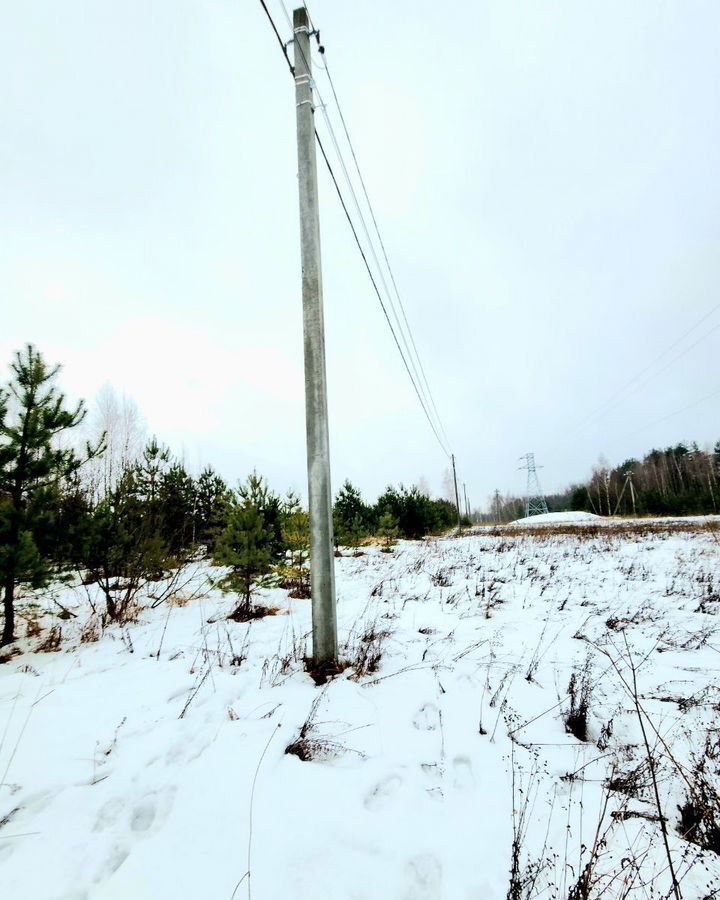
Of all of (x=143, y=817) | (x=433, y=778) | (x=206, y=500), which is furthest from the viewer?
(x=206, y=500)

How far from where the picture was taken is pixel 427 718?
2.77 meters

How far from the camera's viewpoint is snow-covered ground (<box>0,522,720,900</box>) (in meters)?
1.63

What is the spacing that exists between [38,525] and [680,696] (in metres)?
7.18

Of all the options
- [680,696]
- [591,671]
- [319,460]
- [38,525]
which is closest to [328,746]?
[319,460]

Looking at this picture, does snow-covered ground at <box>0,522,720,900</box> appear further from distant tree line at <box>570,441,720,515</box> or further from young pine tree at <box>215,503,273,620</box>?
distant tree line at <box>570,441,720,515</box>

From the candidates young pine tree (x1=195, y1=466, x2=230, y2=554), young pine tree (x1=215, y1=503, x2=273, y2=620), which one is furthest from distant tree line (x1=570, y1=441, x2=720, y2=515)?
young pine tree (x1=215, y1=503, x2=273, y2=620)

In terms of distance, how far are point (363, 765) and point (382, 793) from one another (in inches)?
9.2

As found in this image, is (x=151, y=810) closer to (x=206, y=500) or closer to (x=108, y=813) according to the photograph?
(x=108, y=813)

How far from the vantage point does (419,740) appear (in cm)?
251

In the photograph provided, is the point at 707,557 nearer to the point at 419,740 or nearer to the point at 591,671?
the point at 591,671

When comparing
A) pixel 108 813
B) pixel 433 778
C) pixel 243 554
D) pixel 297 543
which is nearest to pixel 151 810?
pixel 108 813

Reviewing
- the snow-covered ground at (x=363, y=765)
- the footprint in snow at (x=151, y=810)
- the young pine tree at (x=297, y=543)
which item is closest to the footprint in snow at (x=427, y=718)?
the snow-covered ground at (x=363, y=765)

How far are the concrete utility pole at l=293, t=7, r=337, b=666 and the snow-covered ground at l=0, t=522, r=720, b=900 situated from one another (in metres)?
0.54

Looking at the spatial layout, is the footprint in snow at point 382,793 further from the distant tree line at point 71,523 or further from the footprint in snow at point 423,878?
the distant tree line at point 71,523
